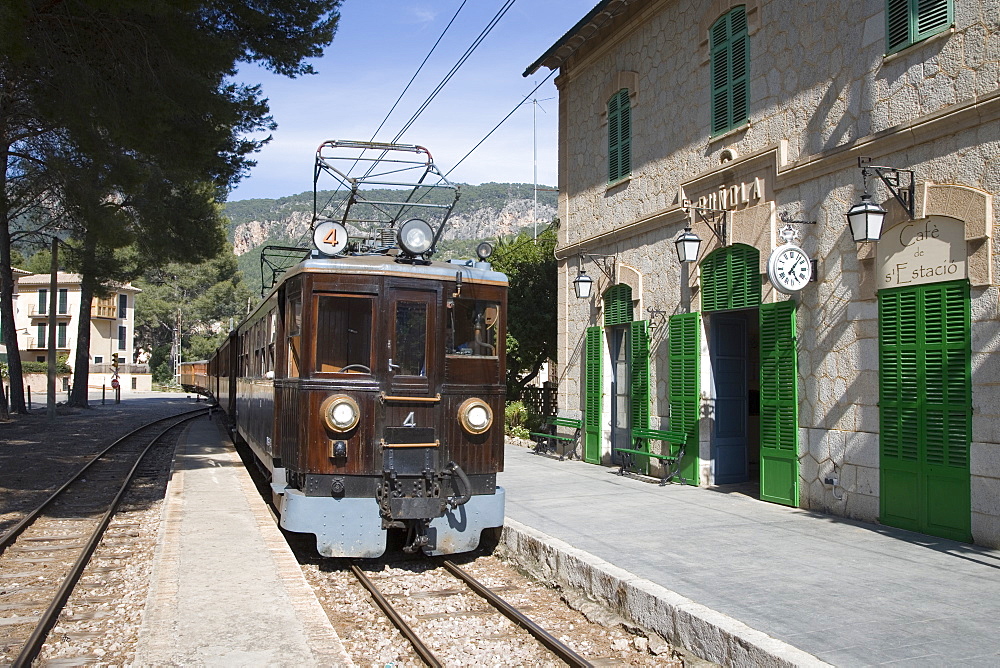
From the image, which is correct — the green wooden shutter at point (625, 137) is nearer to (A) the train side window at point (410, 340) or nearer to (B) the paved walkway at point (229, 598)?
(A) the train side window at point (410, 340)

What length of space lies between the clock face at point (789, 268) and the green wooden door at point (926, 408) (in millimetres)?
1043

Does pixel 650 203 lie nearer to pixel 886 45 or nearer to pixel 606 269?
pixel 606 269

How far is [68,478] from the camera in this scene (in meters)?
13.9

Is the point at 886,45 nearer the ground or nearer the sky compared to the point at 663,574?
nearer the sky

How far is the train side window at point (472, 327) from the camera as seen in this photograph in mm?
8039

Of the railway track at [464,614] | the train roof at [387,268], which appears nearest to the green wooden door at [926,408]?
the train roof at [387,268]

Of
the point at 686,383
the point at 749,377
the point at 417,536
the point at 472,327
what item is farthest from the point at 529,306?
the point at 417,536

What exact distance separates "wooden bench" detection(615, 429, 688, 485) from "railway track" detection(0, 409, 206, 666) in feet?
23.3

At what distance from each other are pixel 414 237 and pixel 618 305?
6.87 m

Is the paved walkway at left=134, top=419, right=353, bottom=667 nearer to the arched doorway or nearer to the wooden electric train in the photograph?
the wooden electric train

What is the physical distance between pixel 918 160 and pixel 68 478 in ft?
43.5

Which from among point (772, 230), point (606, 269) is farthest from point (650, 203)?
point (772, 230)

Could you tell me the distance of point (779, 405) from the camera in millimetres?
10102

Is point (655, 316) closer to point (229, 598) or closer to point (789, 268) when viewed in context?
point (789, 268)
